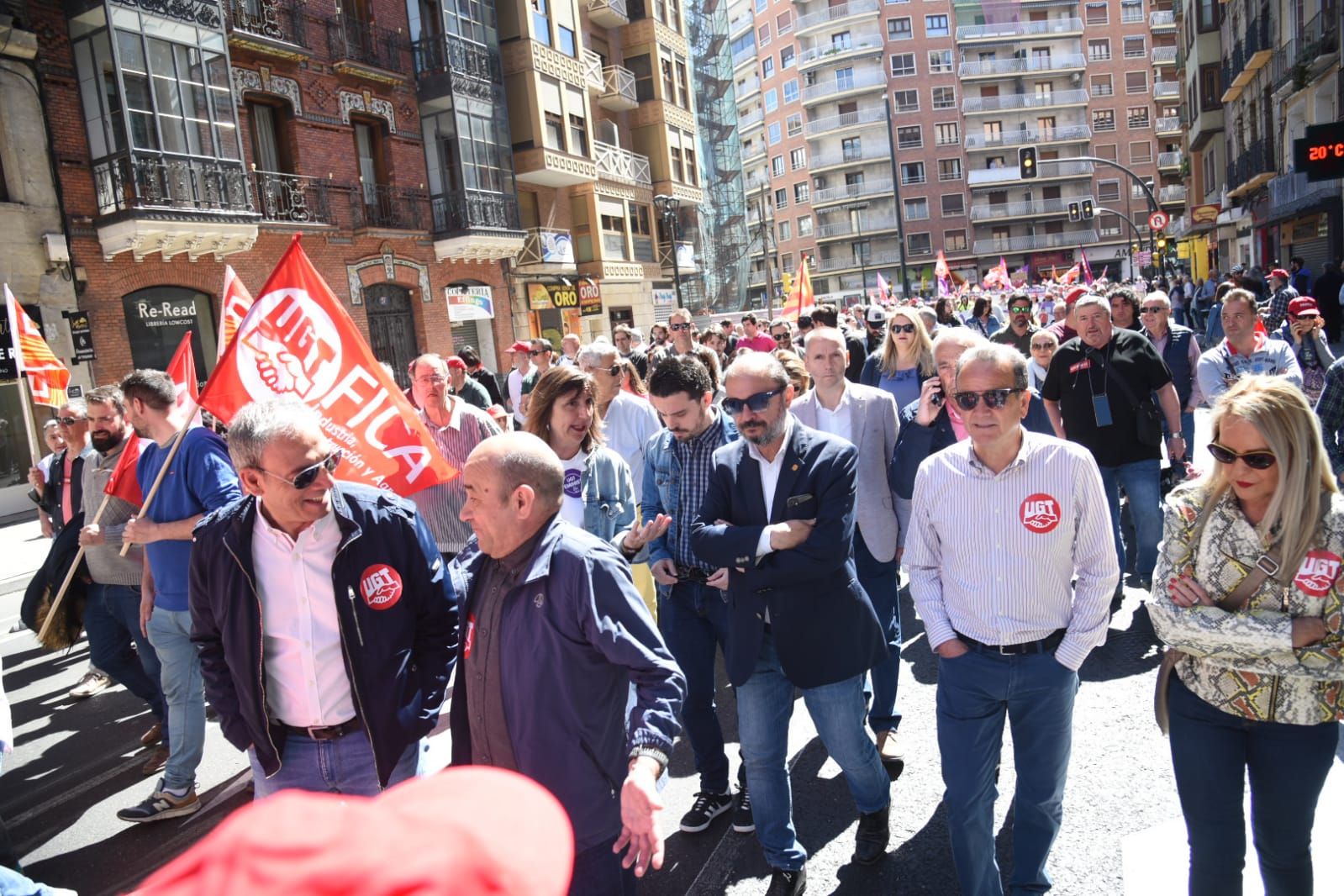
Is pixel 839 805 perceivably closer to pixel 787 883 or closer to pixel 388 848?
pixel 787 883

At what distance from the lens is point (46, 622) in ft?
18.3

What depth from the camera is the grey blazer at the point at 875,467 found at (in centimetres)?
474

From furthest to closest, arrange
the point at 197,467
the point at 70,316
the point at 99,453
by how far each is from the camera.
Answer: the point at 70,316
the point at 99,453
the point at 197,467

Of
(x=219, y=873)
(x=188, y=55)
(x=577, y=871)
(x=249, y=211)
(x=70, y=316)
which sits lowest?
(x=577, y=871)

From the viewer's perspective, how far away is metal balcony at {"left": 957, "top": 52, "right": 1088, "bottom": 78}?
70750 millimetres

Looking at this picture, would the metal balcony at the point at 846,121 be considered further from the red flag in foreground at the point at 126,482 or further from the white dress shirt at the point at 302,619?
the white dress shirt at the point at 302,619

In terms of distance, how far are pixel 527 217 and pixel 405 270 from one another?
22.1 feet

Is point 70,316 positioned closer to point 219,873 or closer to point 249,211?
point 249,211

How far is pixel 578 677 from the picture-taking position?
2.50 meters

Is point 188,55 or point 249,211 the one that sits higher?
point 188,55

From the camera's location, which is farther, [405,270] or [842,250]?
[842,250]

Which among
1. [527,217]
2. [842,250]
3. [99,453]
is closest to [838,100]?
[842,250]

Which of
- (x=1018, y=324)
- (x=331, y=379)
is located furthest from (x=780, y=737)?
(x=1018, y=324)

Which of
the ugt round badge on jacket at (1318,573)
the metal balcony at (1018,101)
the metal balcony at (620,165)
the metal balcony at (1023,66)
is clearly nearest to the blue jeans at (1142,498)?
the ugt round badge on jacket at (1318,573)
